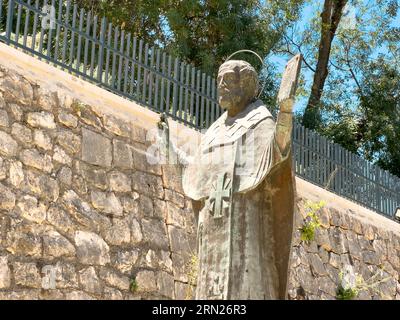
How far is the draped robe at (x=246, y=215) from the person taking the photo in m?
4.54

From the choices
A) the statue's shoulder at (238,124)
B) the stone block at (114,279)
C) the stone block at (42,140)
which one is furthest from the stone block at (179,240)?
the statue's shoulder at (238,124)

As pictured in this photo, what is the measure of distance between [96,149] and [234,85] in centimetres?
327

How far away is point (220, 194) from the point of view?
15.3ft

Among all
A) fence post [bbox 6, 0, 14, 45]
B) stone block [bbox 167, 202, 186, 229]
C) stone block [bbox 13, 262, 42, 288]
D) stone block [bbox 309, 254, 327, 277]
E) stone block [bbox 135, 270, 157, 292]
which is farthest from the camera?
stone block [bbox 309, 254, 327, 277]

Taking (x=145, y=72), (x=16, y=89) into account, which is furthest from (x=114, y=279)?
(x=145, y=72)

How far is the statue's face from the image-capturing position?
196 inches

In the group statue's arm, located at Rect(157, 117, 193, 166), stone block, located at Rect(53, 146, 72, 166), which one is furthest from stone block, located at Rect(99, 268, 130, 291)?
statue's arm, located at Rect(157, 117, 193, 166)

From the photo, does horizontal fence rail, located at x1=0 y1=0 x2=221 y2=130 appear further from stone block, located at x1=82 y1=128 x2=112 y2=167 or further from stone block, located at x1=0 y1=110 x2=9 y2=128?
stone block, located at x1=0 y1=110 x2=9 y2=128

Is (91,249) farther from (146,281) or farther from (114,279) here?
(146,281)

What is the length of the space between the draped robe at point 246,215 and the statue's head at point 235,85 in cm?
19

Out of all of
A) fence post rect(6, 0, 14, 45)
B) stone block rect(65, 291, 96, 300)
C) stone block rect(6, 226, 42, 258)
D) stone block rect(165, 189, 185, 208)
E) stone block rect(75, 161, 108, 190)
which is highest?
fence post rect(6, 0, 14, 45)

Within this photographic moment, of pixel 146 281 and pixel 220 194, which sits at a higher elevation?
pixel 146 281

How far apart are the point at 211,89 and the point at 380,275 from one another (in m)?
4.19
